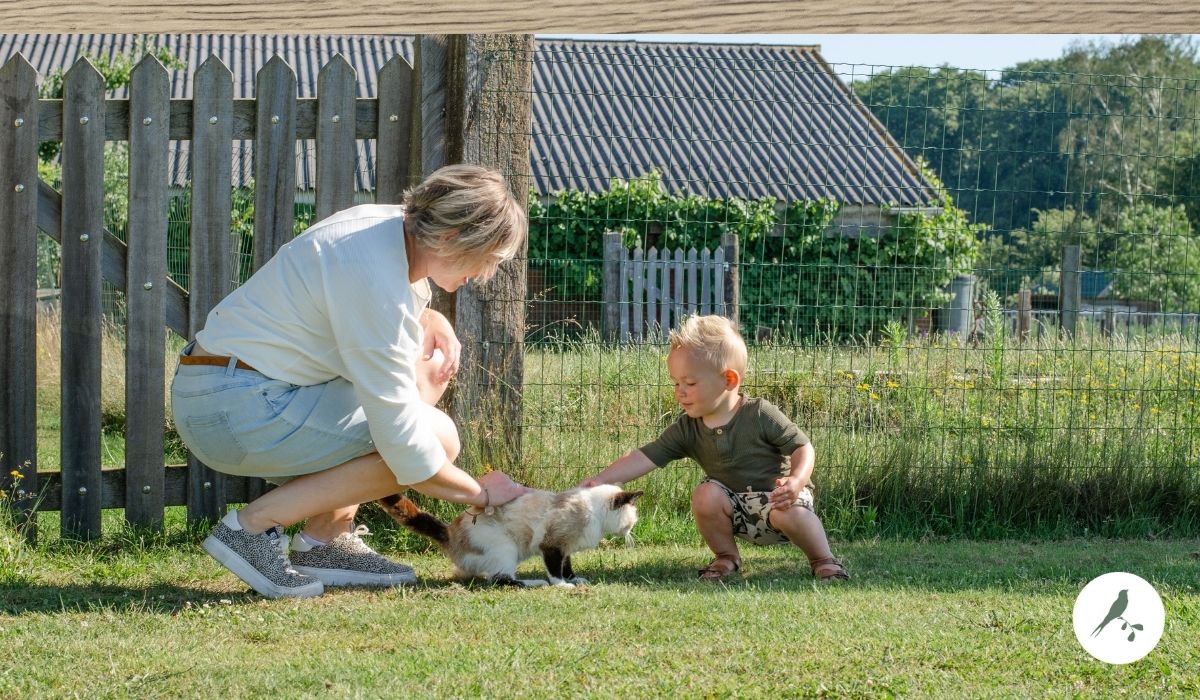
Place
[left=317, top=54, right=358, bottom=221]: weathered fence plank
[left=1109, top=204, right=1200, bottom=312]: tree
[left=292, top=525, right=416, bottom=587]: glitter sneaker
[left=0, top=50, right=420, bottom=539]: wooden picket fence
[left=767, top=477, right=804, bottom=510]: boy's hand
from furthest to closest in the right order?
[left=1109, top=204, right=1200, bottom=312]: tree < [left=317, top=54, right=358, bottom=221]: weathered fence plank < [left=0, top=50, right=420, bottom=539]: wooden picket fence < [left=767, top=477, right=804, bottom=510]: boy's hand < [left=292, top=525, right=416, bottom=587]: glitter sneaker

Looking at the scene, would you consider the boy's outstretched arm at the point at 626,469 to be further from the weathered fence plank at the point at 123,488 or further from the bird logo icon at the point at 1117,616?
the bird logo icon at the point at 1117,616

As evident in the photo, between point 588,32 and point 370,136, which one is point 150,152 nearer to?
point 370,136

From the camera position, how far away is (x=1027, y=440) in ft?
18.5

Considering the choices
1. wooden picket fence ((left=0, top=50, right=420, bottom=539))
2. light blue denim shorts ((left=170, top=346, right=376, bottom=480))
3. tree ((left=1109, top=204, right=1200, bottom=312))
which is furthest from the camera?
tree ((left=1109, top=204, right=1200, bottom=312))

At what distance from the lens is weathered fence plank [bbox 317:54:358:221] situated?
5.00m

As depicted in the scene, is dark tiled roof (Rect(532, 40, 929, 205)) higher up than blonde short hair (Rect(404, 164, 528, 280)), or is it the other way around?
dark tiled roof (Rect(532, 40, 929, 205))

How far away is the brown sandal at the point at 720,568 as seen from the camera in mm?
4379

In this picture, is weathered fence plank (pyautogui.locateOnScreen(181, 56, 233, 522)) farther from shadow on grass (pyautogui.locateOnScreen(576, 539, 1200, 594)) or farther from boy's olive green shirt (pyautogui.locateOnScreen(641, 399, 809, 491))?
boy's olive green shirt (pyautogui.locateOnScreen(641, 399, 809, 491))

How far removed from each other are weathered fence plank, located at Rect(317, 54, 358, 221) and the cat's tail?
144cm

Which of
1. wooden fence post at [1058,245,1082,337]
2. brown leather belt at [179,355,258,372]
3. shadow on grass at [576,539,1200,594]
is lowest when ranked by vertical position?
shadow on grass at [576,539,1200,594]

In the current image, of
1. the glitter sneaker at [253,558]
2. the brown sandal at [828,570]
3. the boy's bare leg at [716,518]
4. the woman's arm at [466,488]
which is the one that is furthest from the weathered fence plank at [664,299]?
the glitter sneaker at [253,558]

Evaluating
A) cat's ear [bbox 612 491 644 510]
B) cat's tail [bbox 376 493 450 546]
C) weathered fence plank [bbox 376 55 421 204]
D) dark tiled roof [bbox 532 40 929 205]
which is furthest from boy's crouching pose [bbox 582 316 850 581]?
weathered fence plank [bbox 376 55 421 204]

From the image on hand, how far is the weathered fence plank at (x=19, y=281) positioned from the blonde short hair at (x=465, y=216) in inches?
83.8

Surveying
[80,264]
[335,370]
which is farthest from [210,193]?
[335,370]
